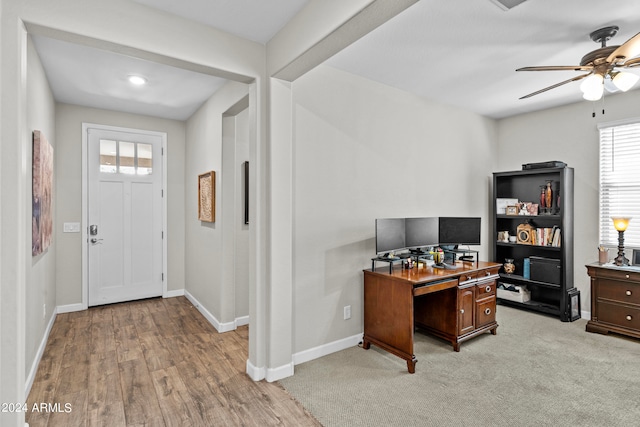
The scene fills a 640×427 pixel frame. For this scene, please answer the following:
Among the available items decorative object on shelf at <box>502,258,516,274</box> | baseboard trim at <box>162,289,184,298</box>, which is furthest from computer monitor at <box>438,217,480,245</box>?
baseboard trim at <box>162,289,184,298</box>

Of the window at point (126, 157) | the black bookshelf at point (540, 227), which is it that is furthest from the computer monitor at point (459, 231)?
the window at point (126, 157)

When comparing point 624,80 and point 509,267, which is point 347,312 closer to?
point 509,267

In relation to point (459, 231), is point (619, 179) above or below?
above

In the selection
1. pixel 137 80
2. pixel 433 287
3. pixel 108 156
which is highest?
pixel 137 80

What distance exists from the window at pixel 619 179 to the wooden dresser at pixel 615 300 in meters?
0.61

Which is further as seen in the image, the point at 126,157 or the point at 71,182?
the point at 126,157

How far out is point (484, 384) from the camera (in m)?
2.48

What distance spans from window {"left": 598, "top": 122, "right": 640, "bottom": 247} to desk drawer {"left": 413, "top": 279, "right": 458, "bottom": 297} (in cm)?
235

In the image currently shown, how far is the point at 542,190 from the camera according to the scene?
423 cm

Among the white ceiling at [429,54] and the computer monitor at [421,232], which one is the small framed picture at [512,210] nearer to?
the white ceiling at [429,54]

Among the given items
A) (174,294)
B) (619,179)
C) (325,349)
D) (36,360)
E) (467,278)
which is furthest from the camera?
(174,294)

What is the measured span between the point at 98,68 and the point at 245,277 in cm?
247

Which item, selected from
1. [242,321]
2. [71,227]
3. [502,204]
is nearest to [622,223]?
[502,204]

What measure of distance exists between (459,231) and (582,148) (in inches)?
81.9
